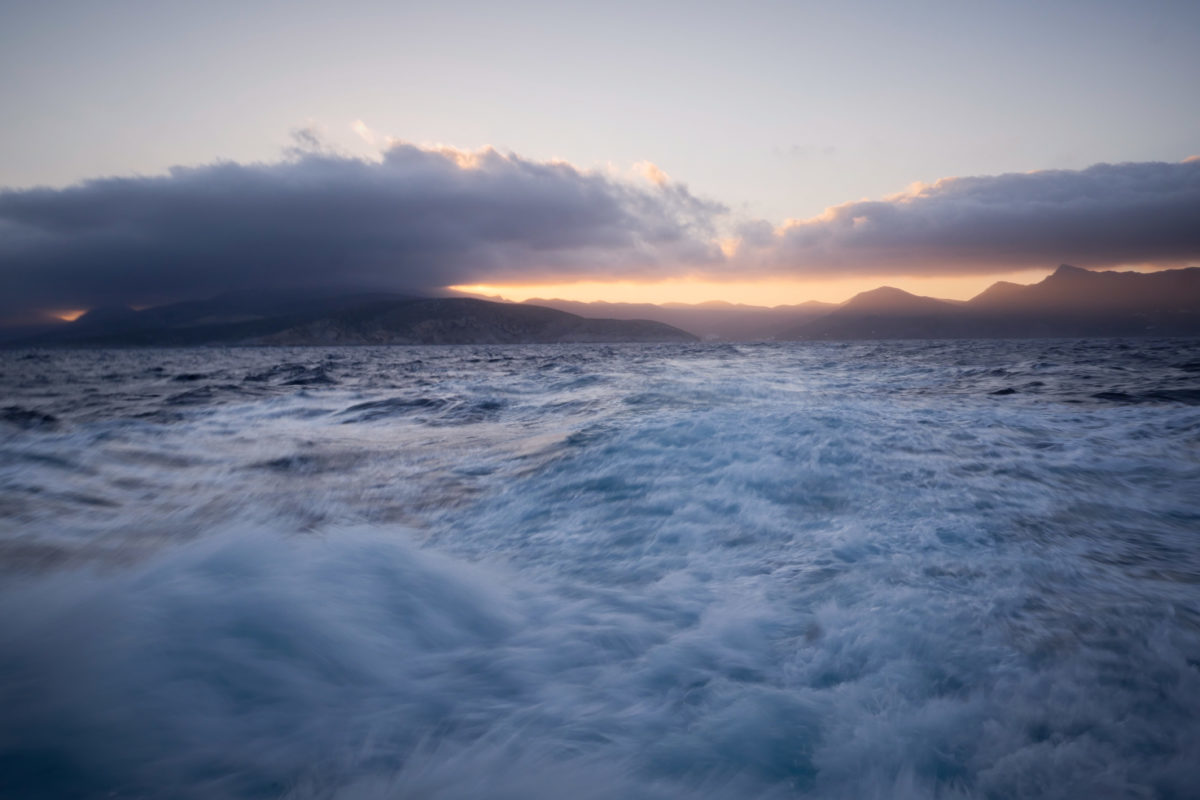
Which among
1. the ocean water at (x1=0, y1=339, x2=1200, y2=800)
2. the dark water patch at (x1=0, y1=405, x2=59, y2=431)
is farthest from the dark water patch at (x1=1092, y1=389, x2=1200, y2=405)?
the dark water patch at (x1=0, y1=405, x2=59, y2=431)

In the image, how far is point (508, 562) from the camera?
13.7 ft

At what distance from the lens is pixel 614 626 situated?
3.23 meters

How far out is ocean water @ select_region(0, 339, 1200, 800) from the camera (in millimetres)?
2123

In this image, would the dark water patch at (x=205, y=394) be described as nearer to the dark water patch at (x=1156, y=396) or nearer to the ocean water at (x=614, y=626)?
the ocean water at (x=614, y=626)

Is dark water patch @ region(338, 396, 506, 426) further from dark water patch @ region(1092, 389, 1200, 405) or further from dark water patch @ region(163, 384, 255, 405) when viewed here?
dark water patch @ region(1092, 389, 1200, 405)

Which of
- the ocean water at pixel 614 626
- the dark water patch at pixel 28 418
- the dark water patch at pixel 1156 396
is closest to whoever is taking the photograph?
the ocean water at pixel 614 626

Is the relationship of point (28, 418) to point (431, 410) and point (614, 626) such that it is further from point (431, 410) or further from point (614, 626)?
point (614, 626)

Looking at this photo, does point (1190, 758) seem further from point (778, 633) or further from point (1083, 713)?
point (778, 633)

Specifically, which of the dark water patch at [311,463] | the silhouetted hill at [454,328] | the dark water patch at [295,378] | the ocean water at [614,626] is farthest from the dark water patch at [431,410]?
the silhouetted hill at [454,328]

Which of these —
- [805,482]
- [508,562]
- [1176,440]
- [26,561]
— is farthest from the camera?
[1176,440]

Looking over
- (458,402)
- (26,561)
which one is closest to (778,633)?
(26,561)

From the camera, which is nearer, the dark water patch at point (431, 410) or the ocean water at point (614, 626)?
the ocean water at point (614, 626)

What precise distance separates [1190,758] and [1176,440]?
23.4 feet

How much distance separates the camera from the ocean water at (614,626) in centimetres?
212
